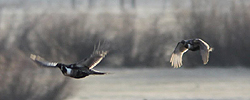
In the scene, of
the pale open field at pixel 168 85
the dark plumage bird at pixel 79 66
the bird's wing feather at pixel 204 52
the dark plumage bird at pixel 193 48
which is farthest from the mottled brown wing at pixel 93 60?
the pale open field at pixel 168 85

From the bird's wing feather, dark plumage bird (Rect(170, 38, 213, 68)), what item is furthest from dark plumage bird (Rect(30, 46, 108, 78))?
the bird's wing feather

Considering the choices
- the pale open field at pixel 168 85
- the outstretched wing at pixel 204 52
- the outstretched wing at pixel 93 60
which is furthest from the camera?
the pale open field at pixel 168 85

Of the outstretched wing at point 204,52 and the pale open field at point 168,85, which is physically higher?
the outstretched wing at point 204,52

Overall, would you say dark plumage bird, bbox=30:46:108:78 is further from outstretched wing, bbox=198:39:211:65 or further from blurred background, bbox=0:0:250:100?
blurred background, bbox=0:0:250:100

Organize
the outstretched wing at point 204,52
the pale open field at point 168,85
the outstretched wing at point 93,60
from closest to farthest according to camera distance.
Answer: the outstretched wing at point 204,52 → the outstretched wing at point 93,60 → the pale open field at point 168,85

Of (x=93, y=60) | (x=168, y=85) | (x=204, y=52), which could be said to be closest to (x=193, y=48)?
(x=204, y=52)

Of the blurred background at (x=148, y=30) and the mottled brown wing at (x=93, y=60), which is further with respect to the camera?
the blurred background at (x=148, y=30)

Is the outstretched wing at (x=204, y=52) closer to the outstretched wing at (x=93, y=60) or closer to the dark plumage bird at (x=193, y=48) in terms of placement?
the dark plumage bird at (x=193, y=48)

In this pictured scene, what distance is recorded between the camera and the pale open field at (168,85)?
802 inches

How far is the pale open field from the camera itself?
20.4m

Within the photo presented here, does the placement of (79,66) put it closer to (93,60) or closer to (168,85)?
(93,60)

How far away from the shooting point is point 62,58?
16.9 meters

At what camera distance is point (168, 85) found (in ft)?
73.7

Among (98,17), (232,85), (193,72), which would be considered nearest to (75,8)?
(98,17)
